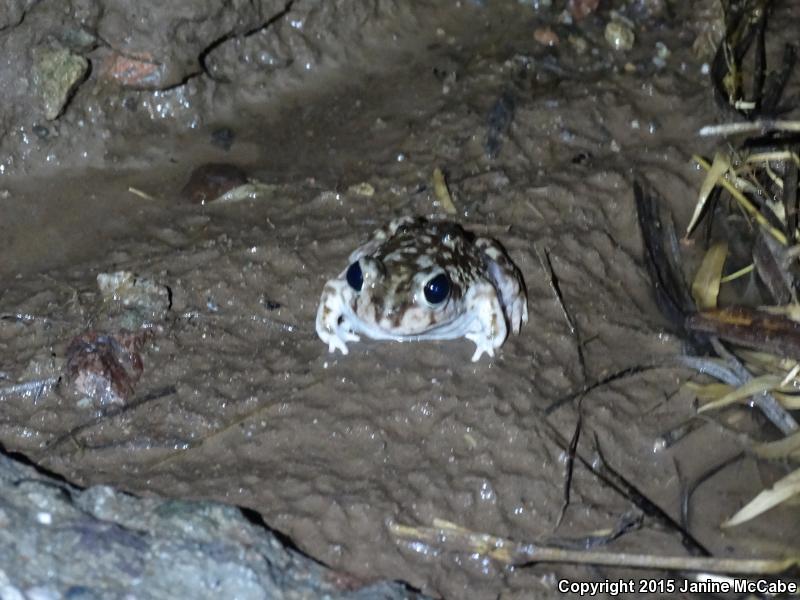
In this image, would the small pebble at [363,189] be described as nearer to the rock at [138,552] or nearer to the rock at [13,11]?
the rock at [13,11]

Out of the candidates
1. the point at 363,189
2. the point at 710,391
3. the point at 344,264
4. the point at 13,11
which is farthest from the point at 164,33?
the point at 710,391

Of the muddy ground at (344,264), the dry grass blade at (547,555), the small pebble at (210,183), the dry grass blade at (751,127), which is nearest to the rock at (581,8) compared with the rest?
the muddy ground at (344,264)

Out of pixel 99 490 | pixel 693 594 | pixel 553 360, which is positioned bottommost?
pixel 693 594

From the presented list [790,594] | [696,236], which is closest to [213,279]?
[696,236]

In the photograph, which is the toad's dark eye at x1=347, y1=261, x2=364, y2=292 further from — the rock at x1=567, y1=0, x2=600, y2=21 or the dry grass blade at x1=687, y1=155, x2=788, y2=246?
the rock at x1=567, y1=0, x2=600, y2=21

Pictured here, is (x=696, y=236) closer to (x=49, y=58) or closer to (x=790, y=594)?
(x=790, y=594)

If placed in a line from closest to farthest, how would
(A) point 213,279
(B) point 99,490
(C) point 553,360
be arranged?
(B) point 99,490 < (C) point 553,360 < (A) point 213,279

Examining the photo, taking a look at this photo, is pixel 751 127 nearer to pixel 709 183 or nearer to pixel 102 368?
pixel 709 183
